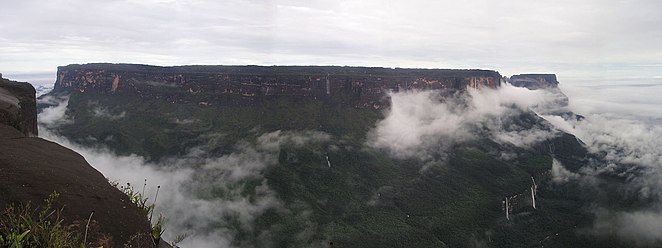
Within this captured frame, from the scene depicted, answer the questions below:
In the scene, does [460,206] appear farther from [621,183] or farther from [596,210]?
[621,183]

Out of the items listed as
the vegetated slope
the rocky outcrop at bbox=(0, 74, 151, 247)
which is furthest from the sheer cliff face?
the rocky outcrop at bbox=(0, 74, 151, 247)

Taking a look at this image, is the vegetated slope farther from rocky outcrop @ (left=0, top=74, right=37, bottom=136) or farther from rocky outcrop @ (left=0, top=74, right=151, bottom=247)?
rocky outcrop @ (left=0, top=74, right=151, bottom=247)

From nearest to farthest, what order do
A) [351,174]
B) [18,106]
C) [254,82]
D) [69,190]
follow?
[69,190] → [18,106] → [351,174] → [254,82]

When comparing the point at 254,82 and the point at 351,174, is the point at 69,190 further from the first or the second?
the point at 254,82

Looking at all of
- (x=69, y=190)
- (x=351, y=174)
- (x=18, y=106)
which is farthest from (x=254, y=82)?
(x=69, y=190)

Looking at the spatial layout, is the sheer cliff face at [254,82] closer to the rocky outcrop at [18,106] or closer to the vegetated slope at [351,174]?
the vegetated slope at [351,174]
